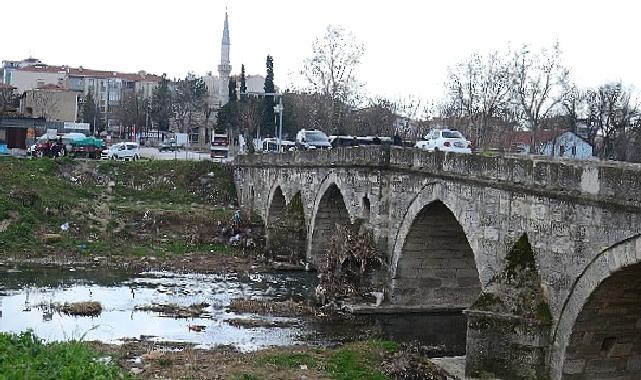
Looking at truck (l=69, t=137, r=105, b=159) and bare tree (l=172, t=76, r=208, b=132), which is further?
bare tree (l=172, t=76, r=208, b=132)

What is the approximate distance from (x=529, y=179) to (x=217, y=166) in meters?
31.4

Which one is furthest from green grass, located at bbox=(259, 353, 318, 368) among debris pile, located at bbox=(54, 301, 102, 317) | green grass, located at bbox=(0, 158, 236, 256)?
green grass, located at bbox=(0, 158, 236, 256)

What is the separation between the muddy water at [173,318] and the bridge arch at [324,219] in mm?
3039

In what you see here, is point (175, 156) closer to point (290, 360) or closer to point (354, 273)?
point (354, 273)

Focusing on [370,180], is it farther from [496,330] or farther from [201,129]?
[201,129]

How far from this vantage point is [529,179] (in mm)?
15789

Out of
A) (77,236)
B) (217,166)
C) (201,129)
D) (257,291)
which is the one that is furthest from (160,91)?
(257,291)

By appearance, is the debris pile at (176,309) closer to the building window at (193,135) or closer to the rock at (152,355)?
the rock at (152,355)

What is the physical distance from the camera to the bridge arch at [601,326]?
1345cm

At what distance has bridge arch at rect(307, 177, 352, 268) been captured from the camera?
100 ft

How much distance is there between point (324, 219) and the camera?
31562 mm

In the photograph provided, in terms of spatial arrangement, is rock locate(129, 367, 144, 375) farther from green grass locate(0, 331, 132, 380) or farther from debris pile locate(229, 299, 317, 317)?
debris pile locate(229, 299, 317, 317)

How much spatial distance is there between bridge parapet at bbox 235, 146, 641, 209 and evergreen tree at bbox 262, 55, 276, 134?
1930 inches

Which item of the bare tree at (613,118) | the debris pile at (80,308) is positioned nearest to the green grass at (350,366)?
the debris pile at (80,308)
